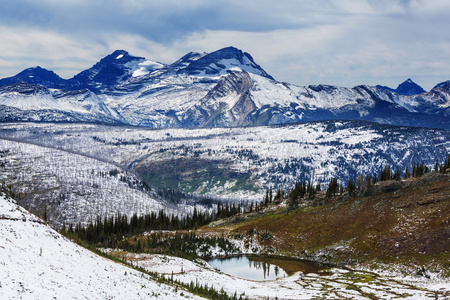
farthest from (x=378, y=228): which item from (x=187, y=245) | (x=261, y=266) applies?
(x=187, y=245)

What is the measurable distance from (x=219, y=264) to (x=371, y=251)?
35191 millimetres

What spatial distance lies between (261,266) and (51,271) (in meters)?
65.1

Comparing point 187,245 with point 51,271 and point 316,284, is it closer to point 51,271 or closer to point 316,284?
point 316,284

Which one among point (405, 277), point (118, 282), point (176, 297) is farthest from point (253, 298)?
point (405, 277)

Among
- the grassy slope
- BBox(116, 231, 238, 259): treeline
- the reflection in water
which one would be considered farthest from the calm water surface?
the grassy slope

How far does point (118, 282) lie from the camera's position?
133 ft

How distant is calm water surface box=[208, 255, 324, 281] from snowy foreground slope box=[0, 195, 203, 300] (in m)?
40.4

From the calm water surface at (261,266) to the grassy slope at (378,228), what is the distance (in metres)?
6.27

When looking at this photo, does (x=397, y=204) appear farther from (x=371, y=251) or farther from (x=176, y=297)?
(x=176, y=297)

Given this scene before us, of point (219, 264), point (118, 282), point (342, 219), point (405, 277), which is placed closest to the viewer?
point (118, 282)

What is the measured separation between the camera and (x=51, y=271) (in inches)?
1395

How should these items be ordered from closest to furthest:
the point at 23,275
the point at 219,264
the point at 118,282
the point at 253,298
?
the point at 23,275
the point at 118,282
the point at 253,298
the point at 219,264

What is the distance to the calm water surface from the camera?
84375 mm

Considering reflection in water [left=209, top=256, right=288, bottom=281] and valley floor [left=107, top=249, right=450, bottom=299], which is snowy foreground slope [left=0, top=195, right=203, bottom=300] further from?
reflection in water [left=209, top=256, right=288, bottom=281]
